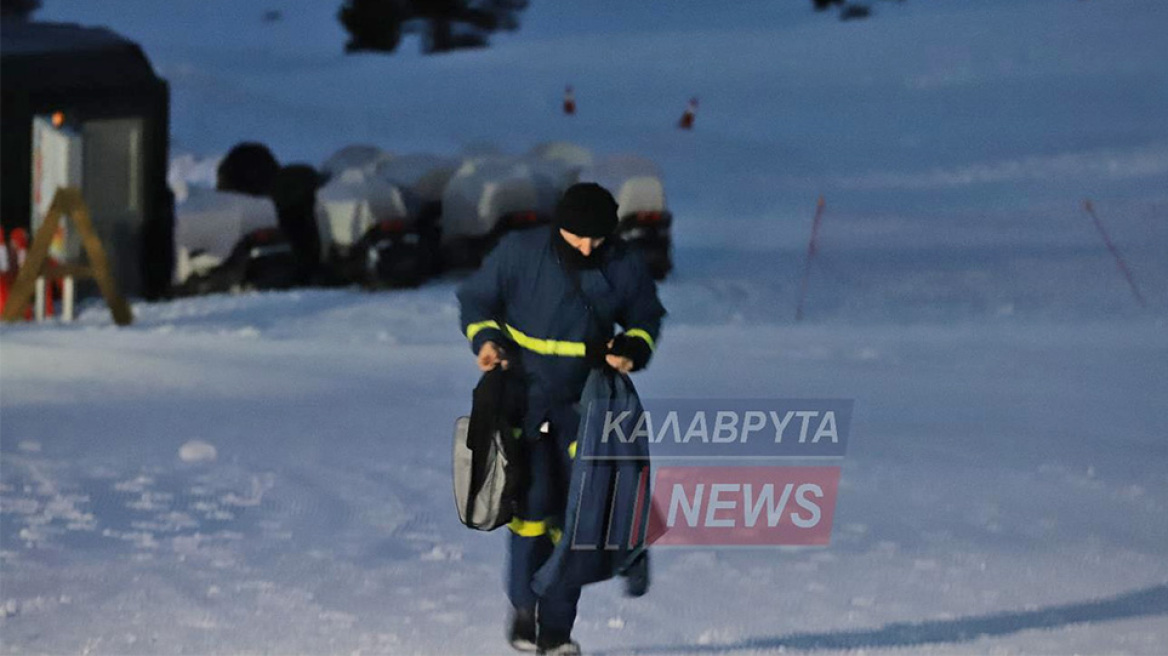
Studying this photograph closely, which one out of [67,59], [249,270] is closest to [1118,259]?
[249,270]

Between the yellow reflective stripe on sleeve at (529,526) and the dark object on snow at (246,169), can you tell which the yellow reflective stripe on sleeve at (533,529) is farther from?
the dark object on snow at (246,169)

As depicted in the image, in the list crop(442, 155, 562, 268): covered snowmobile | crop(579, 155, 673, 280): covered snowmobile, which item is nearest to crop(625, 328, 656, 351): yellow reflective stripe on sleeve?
crop(579, 155, 673, 280): covered snowmobile

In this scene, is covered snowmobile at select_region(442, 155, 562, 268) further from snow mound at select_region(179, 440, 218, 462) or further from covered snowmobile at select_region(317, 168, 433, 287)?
snow mound at select_region(179, 440, 218, 462)

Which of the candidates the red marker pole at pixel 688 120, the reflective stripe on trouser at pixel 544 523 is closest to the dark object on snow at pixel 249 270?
the reflective stripe on trouser at pixel 544 523

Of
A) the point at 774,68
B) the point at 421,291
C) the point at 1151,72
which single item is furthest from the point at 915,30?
the point at 421,291

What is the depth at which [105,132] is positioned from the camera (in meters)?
20.7

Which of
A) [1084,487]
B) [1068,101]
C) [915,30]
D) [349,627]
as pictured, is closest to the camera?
[349,627]

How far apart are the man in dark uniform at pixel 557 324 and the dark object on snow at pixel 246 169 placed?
19.2 metres

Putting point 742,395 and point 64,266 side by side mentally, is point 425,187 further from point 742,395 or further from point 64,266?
point 742,395

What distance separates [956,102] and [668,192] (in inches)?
425

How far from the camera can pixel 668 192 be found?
32.5 m

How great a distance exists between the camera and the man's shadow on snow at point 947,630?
7.06 m

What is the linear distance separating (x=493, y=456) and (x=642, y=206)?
14701mm

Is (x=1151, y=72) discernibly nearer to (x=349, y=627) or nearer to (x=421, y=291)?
(x=421, y=291)
